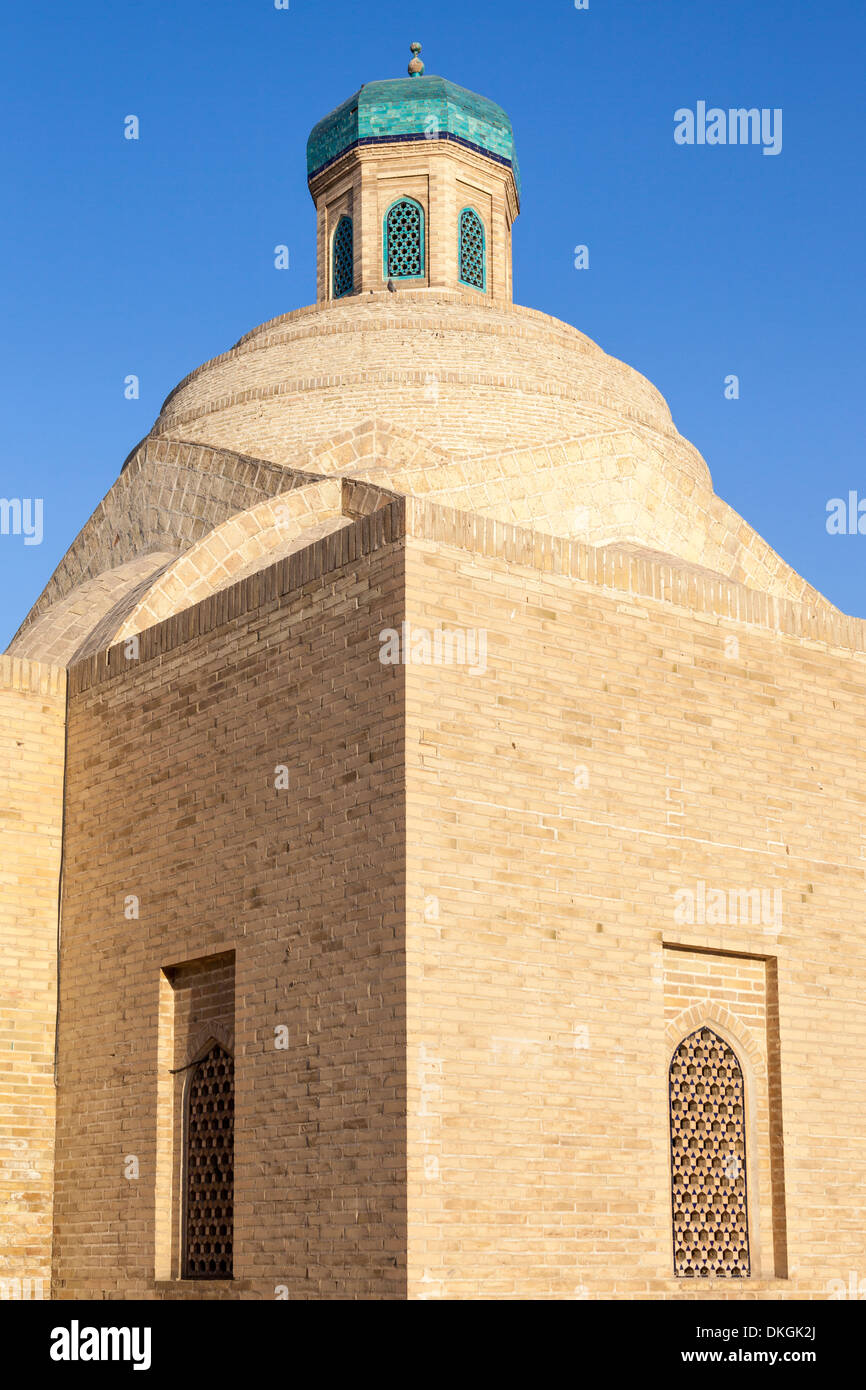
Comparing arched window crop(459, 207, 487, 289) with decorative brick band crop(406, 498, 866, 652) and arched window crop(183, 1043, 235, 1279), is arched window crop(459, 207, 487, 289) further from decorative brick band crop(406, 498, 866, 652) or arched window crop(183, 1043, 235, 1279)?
arched window crop(183, 1043, 235, 1279)

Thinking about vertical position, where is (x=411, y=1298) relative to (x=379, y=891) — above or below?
below

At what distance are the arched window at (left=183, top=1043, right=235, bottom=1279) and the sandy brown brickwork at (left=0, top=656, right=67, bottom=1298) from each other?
1.09 meters

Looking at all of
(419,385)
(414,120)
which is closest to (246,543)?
(419,385)

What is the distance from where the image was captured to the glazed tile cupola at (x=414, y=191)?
14234 mm

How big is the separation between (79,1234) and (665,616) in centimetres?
406

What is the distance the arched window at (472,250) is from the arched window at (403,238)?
404 mm

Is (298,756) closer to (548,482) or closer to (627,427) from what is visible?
(548,482)

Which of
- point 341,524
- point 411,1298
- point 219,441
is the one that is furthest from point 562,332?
point 411,1298

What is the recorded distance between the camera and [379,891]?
644 cm

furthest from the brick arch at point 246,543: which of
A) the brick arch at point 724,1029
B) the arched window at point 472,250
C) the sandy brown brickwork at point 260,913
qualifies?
the arched window at point 472,250

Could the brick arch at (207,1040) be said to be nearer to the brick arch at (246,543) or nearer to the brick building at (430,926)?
the brick building at (430,926)

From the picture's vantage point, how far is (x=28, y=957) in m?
8.50

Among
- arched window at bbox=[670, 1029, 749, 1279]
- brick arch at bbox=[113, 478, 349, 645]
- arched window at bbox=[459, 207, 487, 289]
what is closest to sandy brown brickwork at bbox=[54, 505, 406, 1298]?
brick arch at bbox=[113, 478, 349, 645]
